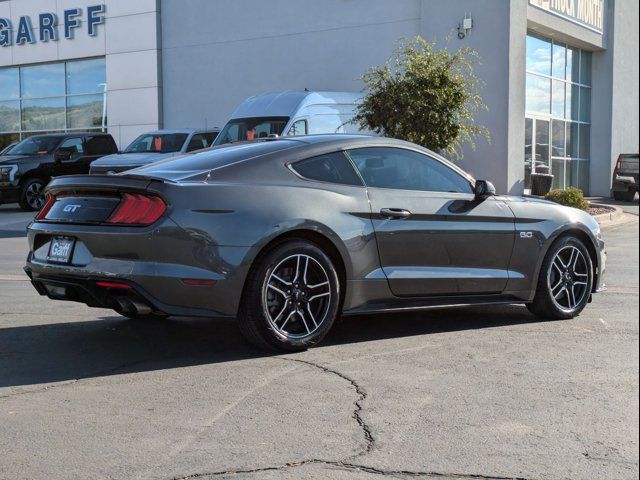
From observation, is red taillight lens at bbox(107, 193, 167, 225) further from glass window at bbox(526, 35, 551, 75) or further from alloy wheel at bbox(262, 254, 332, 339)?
glass window at bbox(526, 35, 551, 75)

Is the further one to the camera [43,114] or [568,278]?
[43,114]

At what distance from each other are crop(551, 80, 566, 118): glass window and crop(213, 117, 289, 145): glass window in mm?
12012

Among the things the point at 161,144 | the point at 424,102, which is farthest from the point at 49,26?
the point at 424,102

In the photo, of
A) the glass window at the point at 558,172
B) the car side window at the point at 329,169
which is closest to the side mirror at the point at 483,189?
the car side window at the point at 329,169

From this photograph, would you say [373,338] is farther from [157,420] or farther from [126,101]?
[126,101]

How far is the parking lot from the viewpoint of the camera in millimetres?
3738

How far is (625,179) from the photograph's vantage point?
28219mm

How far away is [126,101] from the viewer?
29672 mm

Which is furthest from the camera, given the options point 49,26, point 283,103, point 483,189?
point 49,26

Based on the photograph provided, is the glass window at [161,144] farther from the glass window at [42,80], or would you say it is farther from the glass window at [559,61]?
the glass window at [559,61]

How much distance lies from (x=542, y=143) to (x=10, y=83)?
64.3ft

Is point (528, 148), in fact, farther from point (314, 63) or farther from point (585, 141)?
point (314, 63)

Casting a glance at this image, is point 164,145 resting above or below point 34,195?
above

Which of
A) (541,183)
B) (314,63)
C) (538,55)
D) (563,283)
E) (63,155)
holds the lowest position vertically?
(563,283)
